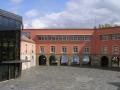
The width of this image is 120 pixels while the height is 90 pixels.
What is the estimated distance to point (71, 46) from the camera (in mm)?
87000

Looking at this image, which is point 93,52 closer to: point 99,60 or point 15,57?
point 99,60

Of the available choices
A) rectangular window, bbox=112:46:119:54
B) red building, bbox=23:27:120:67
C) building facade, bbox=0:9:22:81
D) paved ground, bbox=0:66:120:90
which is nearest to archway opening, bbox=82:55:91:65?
red building, bbox=23:27:120:67

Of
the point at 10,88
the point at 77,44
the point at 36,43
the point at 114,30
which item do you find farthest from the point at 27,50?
the point at 10,88

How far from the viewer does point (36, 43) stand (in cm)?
8812

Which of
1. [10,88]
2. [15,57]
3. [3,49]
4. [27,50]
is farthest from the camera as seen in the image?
[27,50]

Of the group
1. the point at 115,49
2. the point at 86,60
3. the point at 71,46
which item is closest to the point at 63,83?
the point at 115,49

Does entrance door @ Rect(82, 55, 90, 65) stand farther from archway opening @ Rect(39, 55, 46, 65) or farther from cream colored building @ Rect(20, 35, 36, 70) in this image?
cream colored building @ Rect(20, 35, 36, 70)

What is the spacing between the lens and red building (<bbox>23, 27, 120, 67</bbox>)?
85.2 m

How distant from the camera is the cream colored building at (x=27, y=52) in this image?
71.9 metres

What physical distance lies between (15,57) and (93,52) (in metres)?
38.9

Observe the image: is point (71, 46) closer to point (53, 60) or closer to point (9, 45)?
point (53, 60)

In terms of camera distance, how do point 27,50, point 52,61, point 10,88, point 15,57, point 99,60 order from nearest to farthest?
1. point 10,88
2. point 15,57
3. point 27,50
4. point 99,60
5. point 52,61

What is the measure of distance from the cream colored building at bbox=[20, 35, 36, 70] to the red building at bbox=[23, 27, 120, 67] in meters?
3.43

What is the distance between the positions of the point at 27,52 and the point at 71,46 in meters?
15.6
